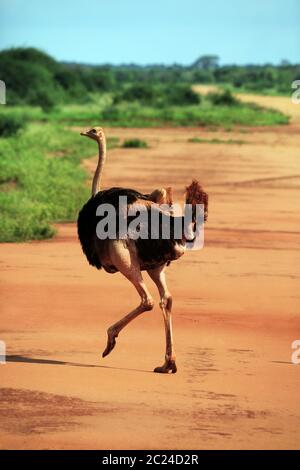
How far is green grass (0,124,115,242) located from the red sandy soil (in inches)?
17.7

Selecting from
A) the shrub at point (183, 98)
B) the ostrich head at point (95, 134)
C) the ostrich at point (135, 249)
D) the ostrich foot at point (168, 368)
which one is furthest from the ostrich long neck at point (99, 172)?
the shrub at point (183, 98)

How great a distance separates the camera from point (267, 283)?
535 inches

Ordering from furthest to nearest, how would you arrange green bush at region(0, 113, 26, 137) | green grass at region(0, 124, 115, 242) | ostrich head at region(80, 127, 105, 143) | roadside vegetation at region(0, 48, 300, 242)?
green bush at region(0, 113, 26, 137), roadside vegetation at region(0, 48, 300, 242), green grass at region(0, 124, 115, 242), ostrich head at region(80, 127, 105, 143)

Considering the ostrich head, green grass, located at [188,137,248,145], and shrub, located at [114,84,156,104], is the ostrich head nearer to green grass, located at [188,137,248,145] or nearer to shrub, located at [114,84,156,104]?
green grass, located at [188,137,248,145]

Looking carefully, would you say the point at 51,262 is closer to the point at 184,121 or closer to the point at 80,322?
the point at 80,322

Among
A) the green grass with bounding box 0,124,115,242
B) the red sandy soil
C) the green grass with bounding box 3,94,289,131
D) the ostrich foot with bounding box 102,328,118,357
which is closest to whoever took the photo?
the red sandy soil

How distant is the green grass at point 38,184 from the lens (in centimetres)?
1677

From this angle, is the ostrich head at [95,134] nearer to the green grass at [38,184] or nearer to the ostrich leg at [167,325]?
the ostrich leg at [167,325]

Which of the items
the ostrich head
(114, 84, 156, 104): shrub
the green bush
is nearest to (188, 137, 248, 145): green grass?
the green bush

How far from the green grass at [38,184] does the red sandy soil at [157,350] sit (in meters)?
0.45

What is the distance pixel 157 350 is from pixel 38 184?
12154mm

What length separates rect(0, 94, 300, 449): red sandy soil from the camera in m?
8.12

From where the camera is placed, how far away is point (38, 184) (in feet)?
72.5

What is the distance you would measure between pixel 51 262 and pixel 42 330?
12.2 ft
